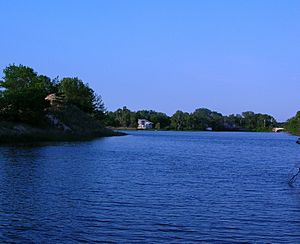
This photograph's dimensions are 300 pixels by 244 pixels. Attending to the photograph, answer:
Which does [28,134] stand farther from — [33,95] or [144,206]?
[144,206]

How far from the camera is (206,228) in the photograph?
2027 cm

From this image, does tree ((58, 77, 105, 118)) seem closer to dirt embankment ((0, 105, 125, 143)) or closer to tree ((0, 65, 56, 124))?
dirt embankment ((0, 105, 125, 143))

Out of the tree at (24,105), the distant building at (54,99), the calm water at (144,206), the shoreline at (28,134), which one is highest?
the distant building at (54,99)

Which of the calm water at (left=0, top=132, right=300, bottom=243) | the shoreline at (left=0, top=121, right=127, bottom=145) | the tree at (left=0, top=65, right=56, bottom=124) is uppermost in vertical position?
the tree at (left=0, top=65, right=56, bottom=124)

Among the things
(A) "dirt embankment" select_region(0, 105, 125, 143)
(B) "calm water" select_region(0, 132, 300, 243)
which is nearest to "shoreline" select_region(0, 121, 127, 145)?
(A) "dirt embankment" select_region(0, 105, 125, 143)

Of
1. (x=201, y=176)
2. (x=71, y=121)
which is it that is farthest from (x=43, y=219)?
(x=71, y=121)

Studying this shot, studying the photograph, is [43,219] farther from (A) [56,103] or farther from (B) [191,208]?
(A) [56,103]

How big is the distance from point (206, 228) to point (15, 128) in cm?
7285

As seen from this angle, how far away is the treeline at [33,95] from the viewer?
93000mm

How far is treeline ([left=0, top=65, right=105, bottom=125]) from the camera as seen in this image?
305 feet

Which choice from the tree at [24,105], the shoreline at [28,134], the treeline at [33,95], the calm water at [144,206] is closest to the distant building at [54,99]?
the treeline at [33,95]

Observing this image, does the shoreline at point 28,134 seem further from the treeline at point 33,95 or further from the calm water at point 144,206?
the calm water at point 144,206

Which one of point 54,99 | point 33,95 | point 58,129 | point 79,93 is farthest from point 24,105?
point 79,93

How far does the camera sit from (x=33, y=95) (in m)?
99.6
